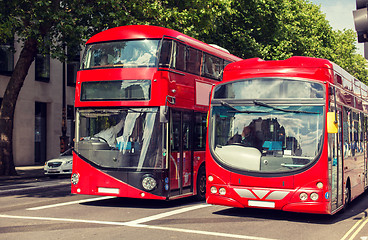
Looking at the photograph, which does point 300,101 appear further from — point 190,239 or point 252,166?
point 190,239

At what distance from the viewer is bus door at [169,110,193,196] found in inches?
500

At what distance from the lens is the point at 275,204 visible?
34.1ft

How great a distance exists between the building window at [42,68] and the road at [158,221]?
1968 centimetres

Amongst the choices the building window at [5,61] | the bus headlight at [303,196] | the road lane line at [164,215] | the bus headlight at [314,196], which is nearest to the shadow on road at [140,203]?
the road lane line at [164,215]

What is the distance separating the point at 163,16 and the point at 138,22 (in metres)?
1.00

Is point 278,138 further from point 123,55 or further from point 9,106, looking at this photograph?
point 9,106

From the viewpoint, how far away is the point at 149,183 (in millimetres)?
12133

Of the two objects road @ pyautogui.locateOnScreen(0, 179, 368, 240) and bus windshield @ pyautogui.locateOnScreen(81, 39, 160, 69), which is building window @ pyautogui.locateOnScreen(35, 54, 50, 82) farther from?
bus windshield @ pyautogui.locateOnScreen(81, 39, 160, 69)

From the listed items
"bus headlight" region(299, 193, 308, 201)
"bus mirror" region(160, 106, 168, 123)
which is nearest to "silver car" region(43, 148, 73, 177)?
"bus mirror" region(160, 106, 168, 123)

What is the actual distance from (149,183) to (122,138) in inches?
47.0

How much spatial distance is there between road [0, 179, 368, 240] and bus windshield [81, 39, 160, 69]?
130 inches

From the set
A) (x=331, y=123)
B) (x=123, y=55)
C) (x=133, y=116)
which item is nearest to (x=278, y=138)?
(x=331, y=123)

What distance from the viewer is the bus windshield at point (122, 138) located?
40.2 feet

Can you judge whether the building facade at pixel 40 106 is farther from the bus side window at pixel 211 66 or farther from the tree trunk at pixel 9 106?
the bus side window at pixel 211 66
